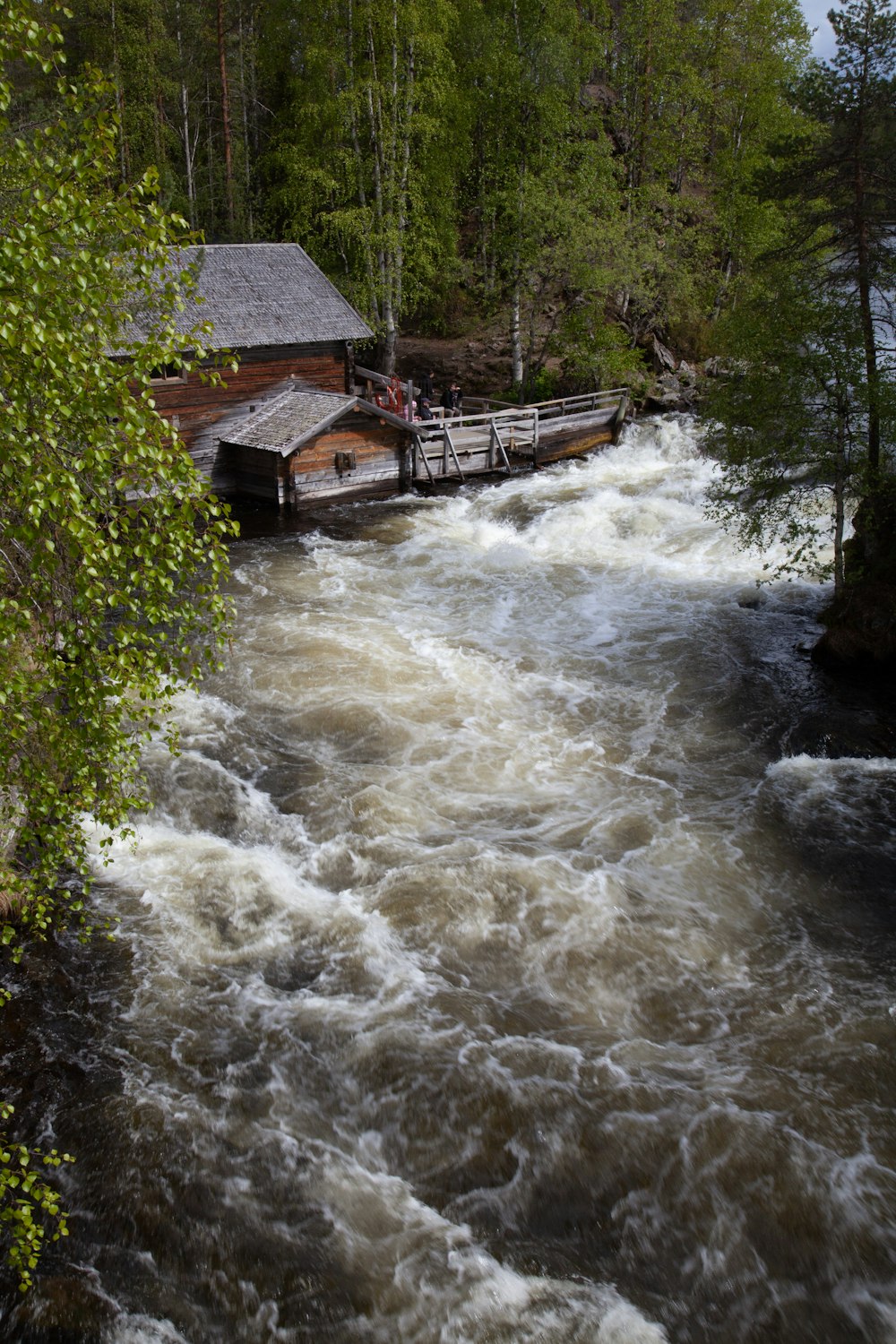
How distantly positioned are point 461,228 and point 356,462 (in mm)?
21009

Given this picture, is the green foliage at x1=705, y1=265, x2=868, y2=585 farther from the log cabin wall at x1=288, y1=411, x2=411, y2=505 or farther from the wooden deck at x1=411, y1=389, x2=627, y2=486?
the wooden deck at x1=411, y1=389, x2=627, y2=486

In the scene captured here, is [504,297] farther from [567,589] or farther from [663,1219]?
[663,1219]

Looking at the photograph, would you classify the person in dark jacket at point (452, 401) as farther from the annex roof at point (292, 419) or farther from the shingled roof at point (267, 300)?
the annex roof at point (292, 419)

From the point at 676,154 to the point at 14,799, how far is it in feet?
117

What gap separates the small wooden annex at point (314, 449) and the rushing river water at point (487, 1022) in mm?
8876

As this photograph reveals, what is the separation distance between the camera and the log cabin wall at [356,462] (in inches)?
906

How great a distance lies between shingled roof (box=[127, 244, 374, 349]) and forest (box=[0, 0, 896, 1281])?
266cm

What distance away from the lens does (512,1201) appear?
264 inches

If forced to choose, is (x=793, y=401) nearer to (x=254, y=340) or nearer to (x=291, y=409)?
(x=291, y=409)

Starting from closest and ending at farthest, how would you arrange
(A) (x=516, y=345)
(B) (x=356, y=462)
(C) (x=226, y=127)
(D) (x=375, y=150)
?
(B) (x=356, y=462)
(D) (x=375, y=150)
(A) (x=516, y=345)
(C) (x=226, y=127)

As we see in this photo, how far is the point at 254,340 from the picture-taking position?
23078mm

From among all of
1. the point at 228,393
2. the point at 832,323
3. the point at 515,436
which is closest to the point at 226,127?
the point at 228,393

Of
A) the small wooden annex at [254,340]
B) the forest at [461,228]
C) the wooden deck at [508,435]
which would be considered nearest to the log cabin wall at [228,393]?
the small wooden annex at [254,340]

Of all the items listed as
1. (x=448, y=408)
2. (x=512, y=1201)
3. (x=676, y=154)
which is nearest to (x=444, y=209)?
(x=448, y=408)
